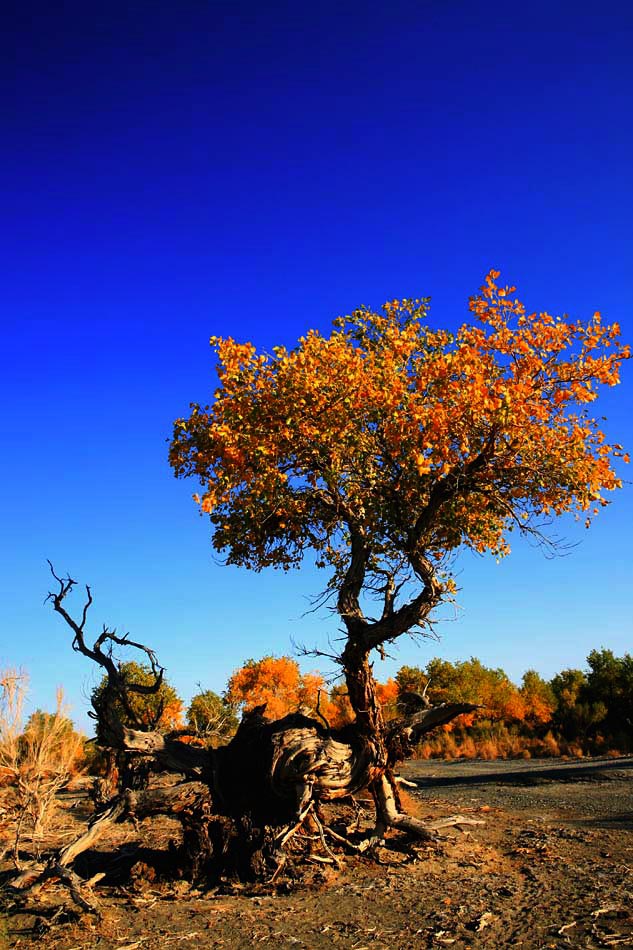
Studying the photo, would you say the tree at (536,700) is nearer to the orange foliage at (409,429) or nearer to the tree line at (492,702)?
the tree line at (492,702)

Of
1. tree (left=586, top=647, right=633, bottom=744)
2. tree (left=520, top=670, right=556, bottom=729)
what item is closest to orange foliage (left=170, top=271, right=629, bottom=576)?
tree (left=586, top=647, right=633, bottom=744)

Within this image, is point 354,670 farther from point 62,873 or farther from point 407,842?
point 62,873

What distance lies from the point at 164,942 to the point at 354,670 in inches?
226

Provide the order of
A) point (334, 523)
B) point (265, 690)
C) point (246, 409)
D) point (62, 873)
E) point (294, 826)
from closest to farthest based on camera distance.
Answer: point (62, 873)
point (294, 826)
point (246, 409)
point (334, 523)
point (265, 690)

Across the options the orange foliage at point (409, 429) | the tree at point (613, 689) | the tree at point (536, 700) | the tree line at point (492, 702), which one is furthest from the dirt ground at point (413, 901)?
the tree at point (536, 700)

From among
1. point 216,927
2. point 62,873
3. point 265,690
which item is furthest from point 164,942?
point 265,690

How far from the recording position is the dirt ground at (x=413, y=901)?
8227mm

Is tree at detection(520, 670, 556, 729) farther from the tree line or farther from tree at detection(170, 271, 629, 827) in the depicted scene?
tree at detection(170, 271, 629, 827)

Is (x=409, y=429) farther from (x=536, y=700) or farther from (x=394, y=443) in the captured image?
(x=536, y=700)

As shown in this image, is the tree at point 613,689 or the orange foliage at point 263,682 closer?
the tree at point 613,689

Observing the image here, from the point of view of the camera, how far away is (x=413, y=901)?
31.3 ft

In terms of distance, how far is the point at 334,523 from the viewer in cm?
1432

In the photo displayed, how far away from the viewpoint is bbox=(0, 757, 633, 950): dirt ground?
8227 millimetres

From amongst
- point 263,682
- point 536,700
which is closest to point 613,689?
point 536,700
